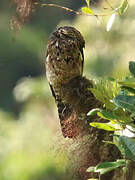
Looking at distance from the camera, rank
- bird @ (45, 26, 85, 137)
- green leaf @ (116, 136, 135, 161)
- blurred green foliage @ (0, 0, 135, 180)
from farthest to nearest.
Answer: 1. bird @ (45, 26, 85, 137)
2. blurred green foliage @ (0, 0, 135, 180)
3. green leaf @ (116, 136, 135, 161)

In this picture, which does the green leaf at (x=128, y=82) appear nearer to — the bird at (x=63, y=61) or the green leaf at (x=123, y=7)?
the green leaf at (x=123, y=7)

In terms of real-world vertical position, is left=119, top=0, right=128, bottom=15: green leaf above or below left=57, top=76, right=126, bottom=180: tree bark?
above

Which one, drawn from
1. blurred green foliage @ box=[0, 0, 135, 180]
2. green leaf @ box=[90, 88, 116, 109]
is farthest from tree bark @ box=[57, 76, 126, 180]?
green leaf @ box=[90, 88, 116, 109]

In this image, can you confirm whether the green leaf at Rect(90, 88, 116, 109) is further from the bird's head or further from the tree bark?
the bird's head

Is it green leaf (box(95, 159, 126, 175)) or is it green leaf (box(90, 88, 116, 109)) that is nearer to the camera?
green leaf (box(95, 159, 126, 175))

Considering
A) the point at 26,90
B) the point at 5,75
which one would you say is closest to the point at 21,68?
the point at 5,75

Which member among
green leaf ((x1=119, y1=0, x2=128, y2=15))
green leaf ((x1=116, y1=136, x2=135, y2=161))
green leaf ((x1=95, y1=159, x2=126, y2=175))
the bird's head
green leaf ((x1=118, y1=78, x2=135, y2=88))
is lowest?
green leaf ((x1=95, y1=159, x2=126, y2=175))

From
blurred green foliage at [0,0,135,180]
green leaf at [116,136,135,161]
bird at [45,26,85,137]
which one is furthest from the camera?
bird at [45,26,85,137]

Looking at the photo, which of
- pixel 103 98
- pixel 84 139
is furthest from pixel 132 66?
pixel 84 139
